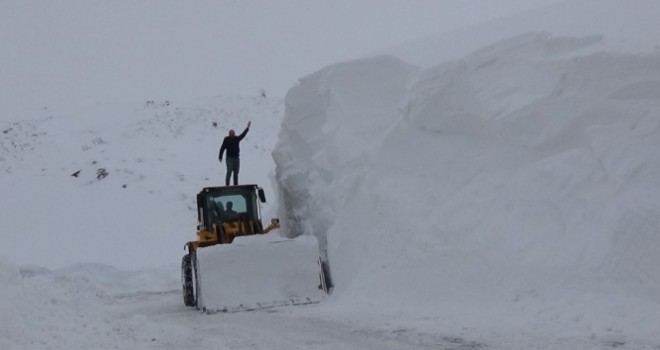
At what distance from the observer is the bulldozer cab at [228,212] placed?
12000 millimetres

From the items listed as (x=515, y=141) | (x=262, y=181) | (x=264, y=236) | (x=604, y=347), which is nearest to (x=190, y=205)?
(x=262, y=181)

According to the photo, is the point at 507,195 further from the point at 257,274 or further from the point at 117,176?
the point at 117,176

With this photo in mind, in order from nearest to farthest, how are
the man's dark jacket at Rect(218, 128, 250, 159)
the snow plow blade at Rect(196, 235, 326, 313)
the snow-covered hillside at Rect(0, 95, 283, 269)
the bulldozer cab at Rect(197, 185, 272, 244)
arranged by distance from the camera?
the snow plow blade at Rect(196, 235, 326, 313), the bulldozer cab at Rect(197, 185, 272, 244), the man's dark jacket at Rect(218, 128, 250, 159), the snow-covered hillside at Rect(0, 95, 283, 269)

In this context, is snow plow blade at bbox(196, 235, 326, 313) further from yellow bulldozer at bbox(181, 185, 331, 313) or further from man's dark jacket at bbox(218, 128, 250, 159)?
man's dark jacket at bbox(218, 128, 250, 159)

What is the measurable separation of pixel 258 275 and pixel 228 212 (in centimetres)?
234

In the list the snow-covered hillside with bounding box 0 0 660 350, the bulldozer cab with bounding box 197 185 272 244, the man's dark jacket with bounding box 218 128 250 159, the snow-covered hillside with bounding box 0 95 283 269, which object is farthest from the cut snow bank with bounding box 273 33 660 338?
the snow-covered hillside with bounding box 0 95 283 269

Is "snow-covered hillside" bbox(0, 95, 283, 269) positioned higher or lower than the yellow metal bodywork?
higher

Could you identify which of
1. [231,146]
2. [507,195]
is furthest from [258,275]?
[231,146]

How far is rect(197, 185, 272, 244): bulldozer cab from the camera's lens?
12000 mm

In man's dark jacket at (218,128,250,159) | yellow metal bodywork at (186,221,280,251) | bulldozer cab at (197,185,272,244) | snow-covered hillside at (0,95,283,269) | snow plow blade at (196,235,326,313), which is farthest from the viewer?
snow-covered hillside at (0,95,283,269)

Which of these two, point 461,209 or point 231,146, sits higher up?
point 231,146

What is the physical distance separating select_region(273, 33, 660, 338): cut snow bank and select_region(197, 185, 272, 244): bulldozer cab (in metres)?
1.09

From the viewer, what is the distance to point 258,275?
1034 centimetres

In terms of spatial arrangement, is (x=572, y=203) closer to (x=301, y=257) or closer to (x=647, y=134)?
(x=647, y=134)
